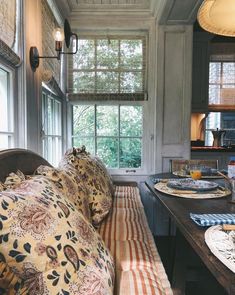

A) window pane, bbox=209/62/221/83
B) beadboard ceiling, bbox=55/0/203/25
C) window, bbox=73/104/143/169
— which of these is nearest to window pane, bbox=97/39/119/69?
beadboard ceiling, bbox=55/0/203/25

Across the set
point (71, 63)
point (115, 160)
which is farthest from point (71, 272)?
point (71, 63)

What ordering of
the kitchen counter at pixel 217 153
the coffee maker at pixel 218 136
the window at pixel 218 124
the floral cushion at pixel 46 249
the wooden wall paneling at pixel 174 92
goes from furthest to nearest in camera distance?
the window at pixel 218 124, the coffee maker at pixel 218 136, the kitchen counter at pixel 217 153, the wooden wall paneling at pixel 174 92, the floral cushion at pixel 46 249

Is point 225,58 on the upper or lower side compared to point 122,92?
upper

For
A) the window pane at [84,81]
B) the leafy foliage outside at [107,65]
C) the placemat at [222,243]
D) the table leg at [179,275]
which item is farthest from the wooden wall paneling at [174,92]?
the placemat at [222,243]

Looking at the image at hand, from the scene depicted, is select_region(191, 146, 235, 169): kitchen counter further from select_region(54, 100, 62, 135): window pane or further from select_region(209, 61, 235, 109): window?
select_region(54, 100, 62, 135): window pane

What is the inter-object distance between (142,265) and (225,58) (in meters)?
4.36

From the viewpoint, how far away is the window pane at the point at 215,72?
4.59 m

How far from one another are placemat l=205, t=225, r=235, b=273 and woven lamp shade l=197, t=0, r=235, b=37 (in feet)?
4.85

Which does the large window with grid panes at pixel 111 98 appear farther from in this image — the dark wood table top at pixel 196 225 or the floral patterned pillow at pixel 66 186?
the floral patterned pillow at pixel 66 186

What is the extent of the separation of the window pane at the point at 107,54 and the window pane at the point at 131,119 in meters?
0.54

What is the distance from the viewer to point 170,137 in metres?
3.12

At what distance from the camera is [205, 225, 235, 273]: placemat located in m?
0.77

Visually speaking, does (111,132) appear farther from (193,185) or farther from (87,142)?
(193,185)

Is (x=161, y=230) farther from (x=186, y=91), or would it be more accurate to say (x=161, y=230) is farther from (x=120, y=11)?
(x=120, y=11)
